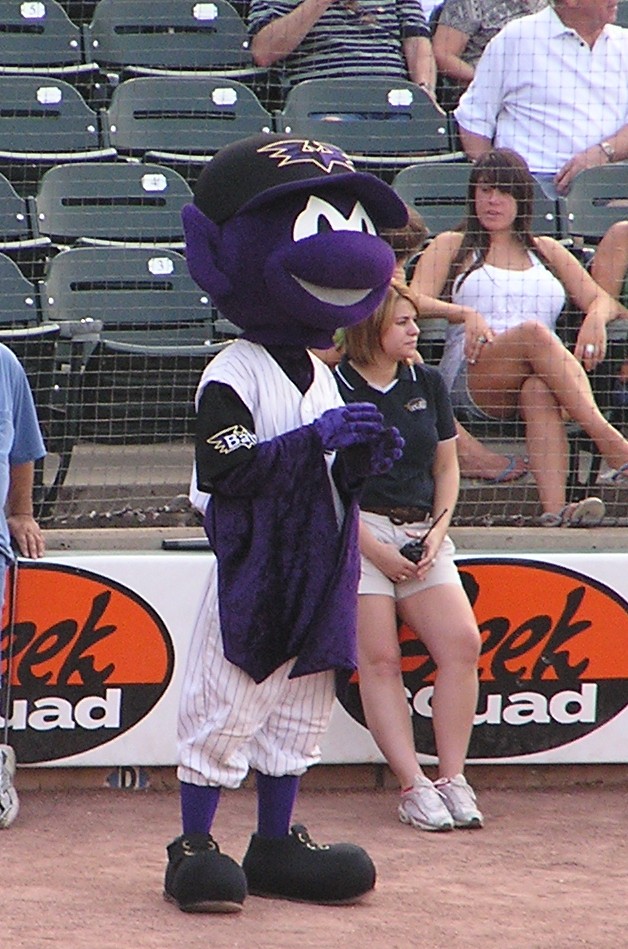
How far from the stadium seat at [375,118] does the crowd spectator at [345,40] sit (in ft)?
0.89

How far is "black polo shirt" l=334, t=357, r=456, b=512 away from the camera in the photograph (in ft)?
13.3

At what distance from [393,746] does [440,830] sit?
253 mm

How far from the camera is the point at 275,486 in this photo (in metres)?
3.17

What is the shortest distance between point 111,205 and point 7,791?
250 centimetres

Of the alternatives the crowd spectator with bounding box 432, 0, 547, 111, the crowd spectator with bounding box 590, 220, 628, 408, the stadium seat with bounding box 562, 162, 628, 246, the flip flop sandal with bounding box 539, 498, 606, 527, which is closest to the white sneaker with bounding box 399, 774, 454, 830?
the flip flop sandal with bounding box 539, 498, 606, 527

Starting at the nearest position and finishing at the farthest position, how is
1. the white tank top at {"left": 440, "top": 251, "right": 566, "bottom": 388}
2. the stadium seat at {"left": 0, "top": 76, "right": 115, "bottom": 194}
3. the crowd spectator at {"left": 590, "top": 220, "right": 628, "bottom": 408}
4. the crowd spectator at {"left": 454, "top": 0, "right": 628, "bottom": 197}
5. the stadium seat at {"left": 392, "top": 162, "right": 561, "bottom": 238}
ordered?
the white tank top at {"left": 440, "top": 251, "right": 566, "bottom": 388} < the crowd spectator at {"left": 590, "top": 220, "right": 628, "bottom": 408} < the stadium seat at {"left": 392, "top": 162, "right": 561, "bottom": 238} < the crowd spectator at {"left": 454, "top": 0, "right": 628, "bottom": 197} < the stadium seat at {"left": 0, "top": 76, "right": 115, "bottom": 194}

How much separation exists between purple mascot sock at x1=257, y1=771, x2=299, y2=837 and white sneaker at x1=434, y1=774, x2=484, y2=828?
690 millimetres

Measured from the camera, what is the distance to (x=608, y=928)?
3139mm

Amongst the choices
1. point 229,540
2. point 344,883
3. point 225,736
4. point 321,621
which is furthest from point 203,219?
point 344,883

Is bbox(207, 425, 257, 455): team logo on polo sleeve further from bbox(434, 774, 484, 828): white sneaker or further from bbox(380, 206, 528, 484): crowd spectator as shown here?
bbox(380, 206, 528, 484): crowd spectator

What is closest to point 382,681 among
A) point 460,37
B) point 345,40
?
point 345,40

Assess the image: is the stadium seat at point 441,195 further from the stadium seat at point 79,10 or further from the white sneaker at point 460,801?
the white sneaker at point 460,801

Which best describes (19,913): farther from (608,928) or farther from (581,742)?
(581,742)

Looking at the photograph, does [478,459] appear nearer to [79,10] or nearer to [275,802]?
[275,802]
